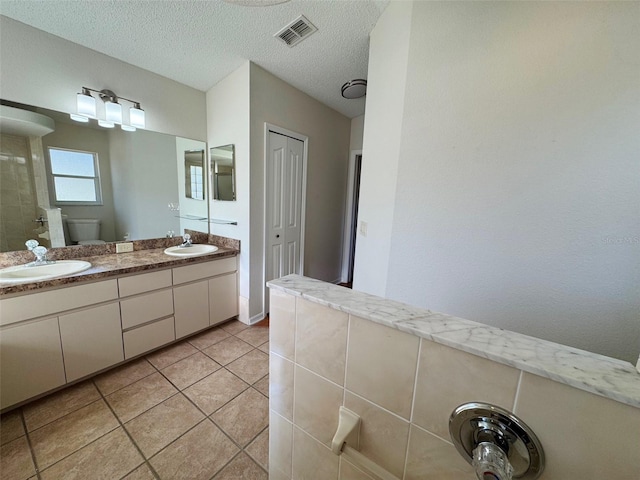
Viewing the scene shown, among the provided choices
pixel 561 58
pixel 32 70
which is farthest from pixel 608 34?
pixel 32 70

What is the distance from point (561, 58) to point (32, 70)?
3.03m

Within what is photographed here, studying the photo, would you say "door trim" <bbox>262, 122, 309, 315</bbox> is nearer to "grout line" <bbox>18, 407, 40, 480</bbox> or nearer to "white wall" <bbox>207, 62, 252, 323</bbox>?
"white wall" <bbox>207, 62, 252, 323</bbox>

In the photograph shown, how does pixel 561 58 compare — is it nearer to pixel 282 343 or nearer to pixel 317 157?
pixel 282 343

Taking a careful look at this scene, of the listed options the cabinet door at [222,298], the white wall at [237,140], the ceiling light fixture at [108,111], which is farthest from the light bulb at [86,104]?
the cabinet door at [222,298]

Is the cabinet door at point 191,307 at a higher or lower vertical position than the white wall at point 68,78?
lower

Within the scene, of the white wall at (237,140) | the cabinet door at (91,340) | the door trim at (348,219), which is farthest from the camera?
the door trim at (348,219)

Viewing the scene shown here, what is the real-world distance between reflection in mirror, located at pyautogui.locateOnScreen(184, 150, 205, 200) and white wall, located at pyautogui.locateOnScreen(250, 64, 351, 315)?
2.35ft

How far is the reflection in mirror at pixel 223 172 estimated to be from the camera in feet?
7.75

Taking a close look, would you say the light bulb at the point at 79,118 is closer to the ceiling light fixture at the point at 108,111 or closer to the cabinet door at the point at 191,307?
the ceiling light fixture at the point at 108,111

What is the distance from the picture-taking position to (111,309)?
170cm

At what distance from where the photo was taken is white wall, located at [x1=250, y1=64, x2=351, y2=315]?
2281mm

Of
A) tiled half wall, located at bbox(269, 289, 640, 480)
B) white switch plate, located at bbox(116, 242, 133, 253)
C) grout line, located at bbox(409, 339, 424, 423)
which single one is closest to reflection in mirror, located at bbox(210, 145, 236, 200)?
white switch plate, located at bbox(116, 242, 133, 253)

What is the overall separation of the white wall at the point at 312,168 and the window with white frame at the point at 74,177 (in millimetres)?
1295

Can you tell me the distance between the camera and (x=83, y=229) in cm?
196
